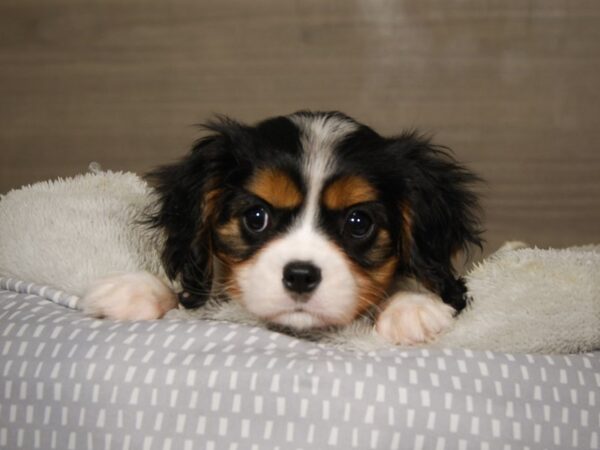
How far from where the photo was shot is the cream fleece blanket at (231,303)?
122 cm

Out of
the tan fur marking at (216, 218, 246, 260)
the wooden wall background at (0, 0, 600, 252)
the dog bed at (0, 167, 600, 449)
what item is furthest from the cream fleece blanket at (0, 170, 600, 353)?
the wooden wall background at (0, 0, 600, 252)

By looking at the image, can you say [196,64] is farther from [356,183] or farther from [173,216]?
[356,183]

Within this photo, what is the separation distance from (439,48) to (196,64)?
29.0 inches

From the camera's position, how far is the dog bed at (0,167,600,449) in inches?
41.6

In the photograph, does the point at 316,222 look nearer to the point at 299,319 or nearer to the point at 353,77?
the point at 299,319

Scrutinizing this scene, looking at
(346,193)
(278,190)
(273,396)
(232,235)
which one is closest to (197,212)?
(232,235)

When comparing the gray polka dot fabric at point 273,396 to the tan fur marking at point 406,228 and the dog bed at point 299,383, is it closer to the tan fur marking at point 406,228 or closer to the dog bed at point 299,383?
the dog bed at point 299,383

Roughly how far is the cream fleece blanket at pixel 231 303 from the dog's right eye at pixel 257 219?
16cm

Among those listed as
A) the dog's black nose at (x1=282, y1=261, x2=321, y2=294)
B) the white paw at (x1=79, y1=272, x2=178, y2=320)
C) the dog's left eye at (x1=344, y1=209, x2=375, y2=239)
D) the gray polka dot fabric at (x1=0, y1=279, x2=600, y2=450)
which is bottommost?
the gray polka dot fabric at (x1=0, y1=279, x2=600, y2=450)

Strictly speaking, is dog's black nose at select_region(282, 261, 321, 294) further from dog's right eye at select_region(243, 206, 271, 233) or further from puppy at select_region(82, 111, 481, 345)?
dog's right eye at select_region(243, 206, 271, 233)

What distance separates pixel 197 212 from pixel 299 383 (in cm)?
52

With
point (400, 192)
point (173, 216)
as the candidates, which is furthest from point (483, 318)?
point (173, 216)

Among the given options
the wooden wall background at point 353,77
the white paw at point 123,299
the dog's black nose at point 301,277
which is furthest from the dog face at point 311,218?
the wooden wall background at point 353,77

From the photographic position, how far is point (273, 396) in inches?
42.1
